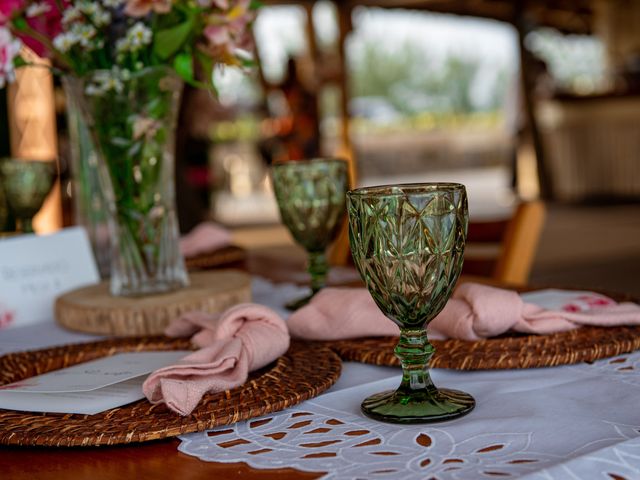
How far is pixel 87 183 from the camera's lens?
1.47 meters

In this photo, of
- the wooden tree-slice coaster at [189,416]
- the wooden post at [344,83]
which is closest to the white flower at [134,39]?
the wooden tree-slice coaster at [189,416]

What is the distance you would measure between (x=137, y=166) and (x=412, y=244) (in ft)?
1.97

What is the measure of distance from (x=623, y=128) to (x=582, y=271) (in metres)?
3.70

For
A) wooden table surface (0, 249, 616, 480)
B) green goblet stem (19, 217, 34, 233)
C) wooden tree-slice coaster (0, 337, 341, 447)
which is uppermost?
green goblet stem (19, 217, 34, 233)

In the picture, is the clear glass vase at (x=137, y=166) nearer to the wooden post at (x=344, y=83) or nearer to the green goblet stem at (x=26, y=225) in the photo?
the green goblet stem at (x=26, y=225)

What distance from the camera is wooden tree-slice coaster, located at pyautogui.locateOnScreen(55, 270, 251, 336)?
3.58ft

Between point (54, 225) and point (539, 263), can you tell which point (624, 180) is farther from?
point (54, 225)

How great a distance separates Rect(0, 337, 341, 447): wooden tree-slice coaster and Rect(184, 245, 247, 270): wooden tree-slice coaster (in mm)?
680

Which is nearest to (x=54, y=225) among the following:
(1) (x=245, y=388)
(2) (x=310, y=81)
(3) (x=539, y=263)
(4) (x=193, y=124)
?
(4) (x=193, y=124)

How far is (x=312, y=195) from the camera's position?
108 centimetres

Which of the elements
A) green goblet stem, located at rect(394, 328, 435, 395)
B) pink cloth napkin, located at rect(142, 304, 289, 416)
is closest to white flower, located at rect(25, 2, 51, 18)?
pink cloth napkin, located at rect(142, 304, 289, 416)

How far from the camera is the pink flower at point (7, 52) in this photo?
39.2 inches

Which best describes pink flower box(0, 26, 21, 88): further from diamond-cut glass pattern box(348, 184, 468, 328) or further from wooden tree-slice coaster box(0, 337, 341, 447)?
diamond-cut glass pattern box(348, 184, 468, 328)

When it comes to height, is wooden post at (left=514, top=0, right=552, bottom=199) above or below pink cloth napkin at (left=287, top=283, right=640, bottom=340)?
above
